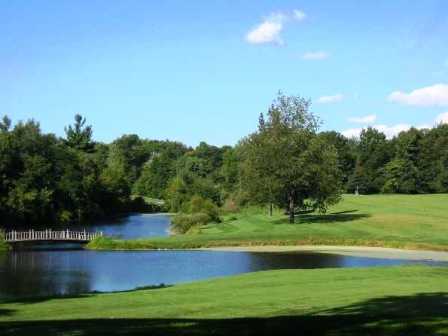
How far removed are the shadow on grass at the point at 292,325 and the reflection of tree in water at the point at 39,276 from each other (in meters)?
19.1

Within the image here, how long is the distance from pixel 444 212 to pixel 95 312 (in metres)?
65.3

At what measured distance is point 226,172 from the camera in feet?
448

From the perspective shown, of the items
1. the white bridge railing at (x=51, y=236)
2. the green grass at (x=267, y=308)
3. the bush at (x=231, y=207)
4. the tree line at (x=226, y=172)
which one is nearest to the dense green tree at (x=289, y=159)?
the tree line at (x=226, y=172)

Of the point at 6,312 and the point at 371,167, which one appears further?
the point at 371,167

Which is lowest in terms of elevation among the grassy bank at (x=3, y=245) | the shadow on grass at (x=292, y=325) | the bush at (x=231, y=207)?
the grassy bank at (x=3, y=245)

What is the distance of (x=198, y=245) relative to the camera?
54906mm

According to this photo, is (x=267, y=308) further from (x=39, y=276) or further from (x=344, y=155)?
(x=344, y=155)

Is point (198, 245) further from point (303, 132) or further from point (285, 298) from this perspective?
point (285, 298)

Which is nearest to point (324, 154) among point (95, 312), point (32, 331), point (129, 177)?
point (95, 312)

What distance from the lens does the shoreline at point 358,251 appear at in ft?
146

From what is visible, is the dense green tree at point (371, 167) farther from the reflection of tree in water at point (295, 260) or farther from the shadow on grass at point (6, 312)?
the shadow on grass at point (6, 312)

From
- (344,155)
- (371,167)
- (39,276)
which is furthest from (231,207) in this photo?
(39,276)

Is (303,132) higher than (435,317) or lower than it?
higher

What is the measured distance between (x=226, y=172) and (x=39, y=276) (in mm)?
97296
